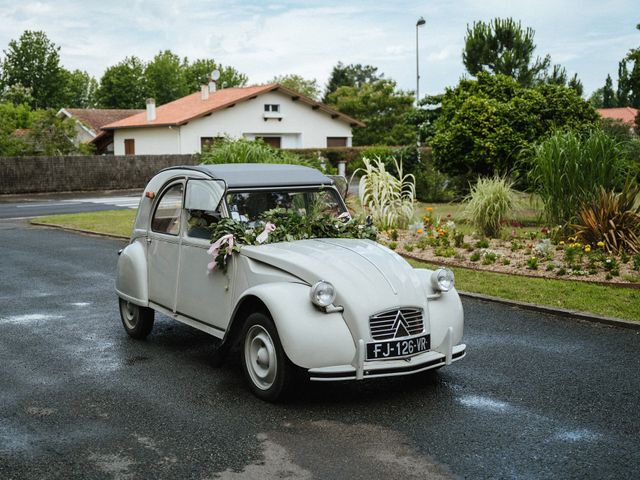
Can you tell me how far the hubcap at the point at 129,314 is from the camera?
25.6ft

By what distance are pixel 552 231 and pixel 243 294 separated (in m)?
7.45

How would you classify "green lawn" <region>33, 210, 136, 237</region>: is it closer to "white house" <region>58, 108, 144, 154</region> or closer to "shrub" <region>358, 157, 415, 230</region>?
"shrub" <region>358, 157, 415, 230</region>

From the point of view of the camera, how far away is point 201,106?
1877 inches

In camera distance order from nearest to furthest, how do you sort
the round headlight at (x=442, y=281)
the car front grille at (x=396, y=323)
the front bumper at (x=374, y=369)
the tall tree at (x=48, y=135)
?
1. the front bumper at (x=374, y=369)
2. the car front grille at (x=396, y=323)
3. the round headlight at (x=442, y=281)
4. the tall tree at (x=48, y=135)

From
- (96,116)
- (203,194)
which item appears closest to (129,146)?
(96,116)

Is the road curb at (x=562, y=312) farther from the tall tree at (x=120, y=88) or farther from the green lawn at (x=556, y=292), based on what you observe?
the tall tree at (x=120, y=88)

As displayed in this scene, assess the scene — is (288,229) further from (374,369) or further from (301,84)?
(301,84)

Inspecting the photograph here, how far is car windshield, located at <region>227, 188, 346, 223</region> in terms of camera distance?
6680 mm

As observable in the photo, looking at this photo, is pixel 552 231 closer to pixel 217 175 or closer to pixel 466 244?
pixel 466 244

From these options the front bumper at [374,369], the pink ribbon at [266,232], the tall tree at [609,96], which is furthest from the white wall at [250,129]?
the tall tree at [609,96]

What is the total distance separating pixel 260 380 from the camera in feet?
19.0

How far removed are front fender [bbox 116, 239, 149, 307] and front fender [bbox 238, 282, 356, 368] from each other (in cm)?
229

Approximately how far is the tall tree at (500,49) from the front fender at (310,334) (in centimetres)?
4250

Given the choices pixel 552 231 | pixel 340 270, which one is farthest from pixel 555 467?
pixel 552 231
